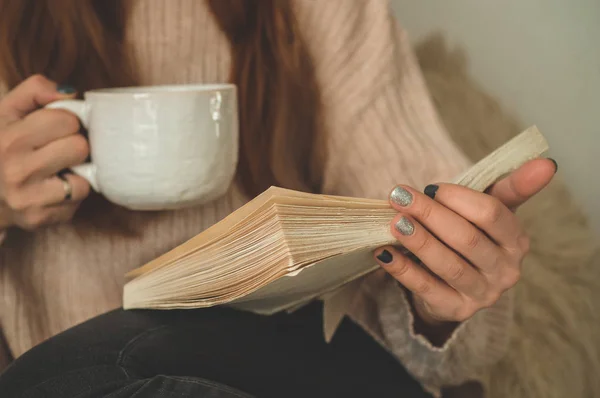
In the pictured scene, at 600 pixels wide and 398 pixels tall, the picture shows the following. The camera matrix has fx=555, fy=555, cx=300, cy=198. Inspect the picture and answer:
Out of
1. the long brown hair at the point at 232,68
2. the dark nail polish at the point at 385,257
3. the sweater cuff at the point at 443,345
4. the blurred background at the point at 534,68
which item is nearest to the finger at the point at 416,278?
the dark nail polish at the point at 385,257

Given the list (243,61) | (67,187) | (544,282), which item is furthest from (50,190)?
(544,282)

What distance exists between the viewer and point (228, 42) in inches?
23.5

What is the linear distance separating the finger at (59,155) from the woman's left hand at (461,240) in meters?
0.25

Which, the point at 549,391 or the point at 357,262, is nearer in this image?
the point at 357,262

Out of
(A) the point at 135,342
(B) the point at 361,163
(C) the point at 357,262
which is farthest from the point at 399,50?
(A) the point at 135,342

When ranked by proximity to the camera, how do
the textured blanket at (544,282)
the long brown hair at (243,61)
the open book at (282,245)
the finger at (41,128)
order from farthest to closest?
the textured blanket at (544,282), the long brown hair at (243,61), the finger at (41,128), the open book at (282,245)

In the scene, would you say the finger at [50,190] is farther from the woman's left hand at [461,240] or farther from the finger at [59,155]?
the woman's left hand at [461,240]

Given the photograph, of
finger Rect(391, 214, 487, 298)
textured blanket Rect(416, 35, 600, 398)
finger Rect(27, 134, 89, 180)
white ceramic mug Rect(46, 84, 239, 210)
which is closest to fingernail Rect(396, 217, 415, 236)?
finger Rect(391, 214, 487, 298)

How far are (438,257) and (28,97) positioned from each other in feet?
1.18

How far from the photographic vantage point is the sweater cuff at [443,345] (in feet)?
1.86

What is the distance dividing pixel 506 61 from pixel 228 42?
470mm

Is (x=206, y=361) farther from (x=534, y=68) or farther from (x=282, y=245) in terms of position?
(x=534, y=68)

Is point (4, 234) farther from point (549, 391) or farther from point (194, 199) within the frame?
point (549, 391)

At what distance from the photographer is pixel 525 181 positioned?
1.30ft
